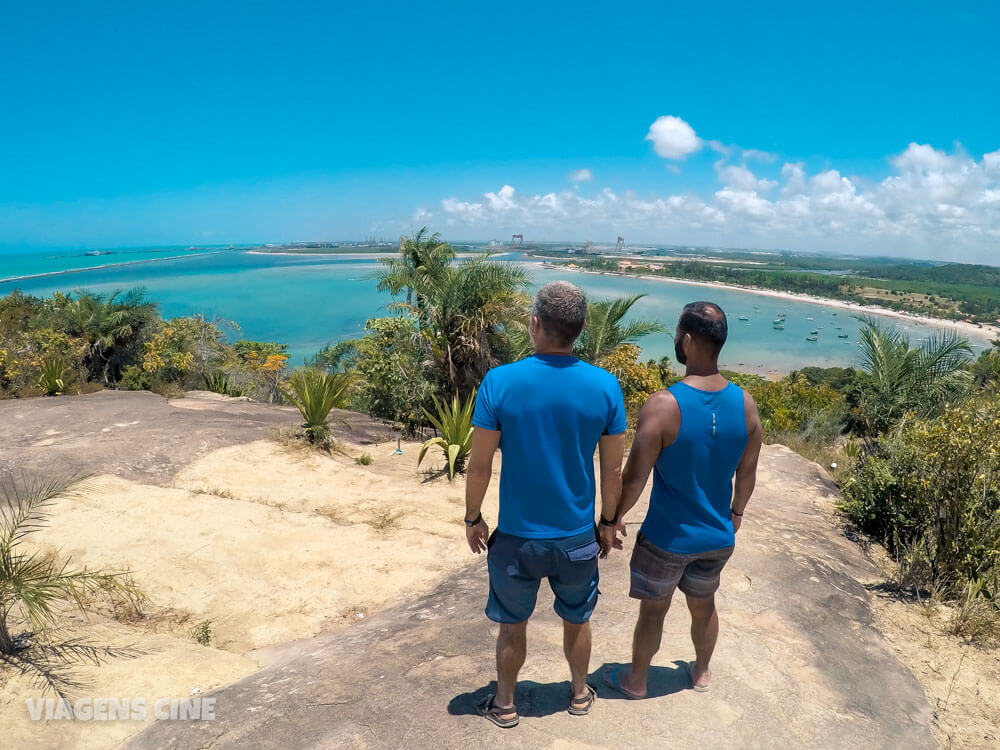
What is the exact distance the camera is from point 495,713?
2.31 metres

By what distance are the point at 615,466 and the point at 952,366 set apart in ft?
22.9

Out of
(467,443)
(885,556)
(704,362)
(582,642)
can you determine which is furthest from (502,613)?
(467,443)

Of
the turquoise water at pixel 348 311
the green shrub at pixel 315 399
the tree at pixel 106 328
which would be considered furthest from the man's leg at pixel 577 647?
the turquoise water at pixel 348 311

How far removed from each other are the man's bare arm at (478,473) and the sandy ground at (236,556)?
167 cm

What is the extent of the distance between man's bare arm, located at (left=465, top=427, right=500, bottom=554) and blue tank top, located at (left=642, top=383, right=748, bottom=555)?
0.68 metres

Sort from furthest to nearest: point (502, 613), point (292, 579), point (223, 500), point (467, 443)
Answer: point (467, 443), point (223, 500), point (292, 579), point (502, 613)

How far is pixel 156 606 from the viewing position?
3822 millimetres

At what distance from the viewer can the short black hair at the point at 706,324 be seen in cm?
217

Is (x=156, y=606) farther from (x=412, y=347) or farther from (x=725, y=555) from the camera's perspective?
(x=412, y=347)

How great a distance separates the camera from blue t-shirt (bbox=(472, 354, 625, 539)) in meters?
2.01

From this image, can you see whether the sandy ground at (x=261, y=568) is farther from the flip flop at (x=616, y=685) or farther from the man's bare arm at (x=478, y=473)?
the man's bare arm at (x=478, y=473)

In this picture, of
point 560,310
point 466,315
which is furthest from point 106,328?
point 560,310

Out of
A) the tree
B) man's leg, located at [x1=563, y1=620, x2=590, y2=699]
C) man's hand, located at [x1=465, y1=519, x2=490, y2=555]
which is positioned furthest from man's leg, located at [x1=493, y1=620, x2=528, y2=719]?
the tree

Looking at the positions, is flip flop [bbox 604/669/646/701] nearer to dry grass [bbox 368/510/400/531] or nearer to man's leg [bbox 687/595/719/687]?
man's leg [bbox 687/595/719/687]
